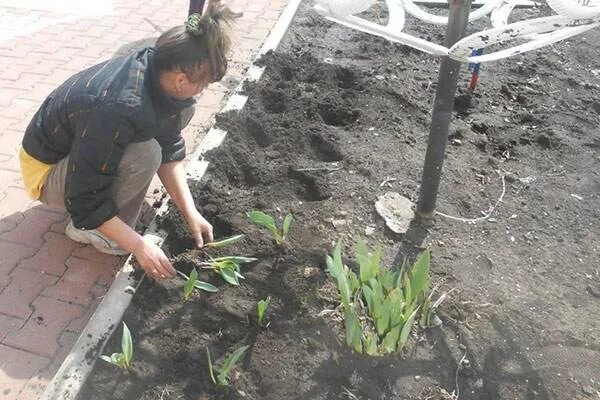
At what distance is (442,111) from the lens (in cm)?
259

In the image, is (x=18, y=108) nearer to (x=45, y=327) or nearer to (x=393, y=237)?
(x=45, y=327)

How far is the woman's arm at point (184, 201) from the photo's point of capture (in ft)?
8.73

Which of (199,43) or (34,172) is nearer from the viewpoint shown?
(199,43)

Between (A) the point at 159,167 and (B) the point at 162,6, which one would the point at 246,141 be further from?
(B) the point at 162,6

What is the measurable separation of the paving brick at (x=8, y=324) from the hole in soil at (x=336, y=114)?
7.45 ft

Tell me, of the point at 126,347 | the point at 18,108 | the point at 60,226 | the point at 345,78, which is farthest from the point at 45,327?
the point at 345,78

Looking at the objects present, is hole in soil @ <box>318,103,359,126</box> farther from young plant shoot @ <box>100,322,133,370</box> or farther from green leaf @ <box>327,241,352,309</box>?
young plant shoot @ <box>100,322,133,370</box>

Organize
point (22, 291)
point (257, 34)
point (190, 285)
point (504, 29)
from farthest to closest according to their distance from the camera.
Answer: point (257, 34), point (22, 291), point (190, 285), point (504, 29)

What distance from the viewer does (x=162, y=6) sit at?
217 inches

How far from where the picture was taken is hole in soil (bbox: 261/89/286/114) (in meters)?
3.89

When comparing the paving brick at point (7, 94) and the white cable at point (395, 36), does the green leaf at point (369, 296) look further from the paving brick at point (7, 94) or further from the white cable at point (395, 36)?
the paving brick at point (7, 94)

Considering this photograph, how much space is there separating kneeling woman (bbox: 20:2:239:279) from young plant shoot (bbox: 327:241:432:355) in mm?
767

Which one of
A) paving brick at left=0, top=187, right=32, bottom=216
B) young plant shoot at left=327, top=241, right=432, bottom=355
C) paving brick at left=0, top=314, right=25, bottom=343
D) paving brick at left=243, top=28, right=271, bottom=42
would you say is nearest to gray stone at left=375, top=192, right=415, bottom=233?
young plant shoot at left=327, top=241, right=432, bottom=355

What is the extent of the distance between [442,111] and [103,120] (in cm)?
151
